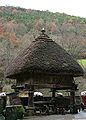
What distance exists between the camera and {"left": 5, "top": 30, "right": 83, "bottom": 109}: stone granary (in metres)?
13.1

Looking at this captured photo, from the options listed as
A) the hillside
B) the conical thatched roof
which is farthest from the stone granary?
the hillside

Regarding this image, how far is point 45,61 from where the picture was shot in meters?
13.5

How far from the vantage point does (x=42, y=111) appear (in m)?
14.4

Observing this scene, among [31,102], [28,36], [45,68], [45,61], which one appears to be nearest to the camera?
[45,68]

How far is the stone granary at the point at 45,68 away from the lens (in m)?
13.1

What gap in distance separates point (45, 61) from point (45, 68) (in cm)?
58

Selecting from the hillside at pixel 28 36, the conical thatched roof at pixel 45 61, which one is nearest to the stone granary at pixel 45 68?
the conical thatched roof at pixel 45 61

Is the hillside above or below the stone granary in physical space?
above

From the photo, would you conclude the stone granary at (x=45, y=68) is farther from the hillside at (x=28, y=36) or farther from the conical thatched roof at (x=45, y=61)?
the hillside at (x=28, y=36)

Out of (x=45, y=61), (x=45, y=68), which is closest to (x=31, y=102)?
(x=45, y=68)

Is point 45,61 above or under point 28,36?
under

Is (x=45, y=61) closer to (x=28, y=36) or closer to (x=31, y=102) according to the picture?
(x=31, y=102)

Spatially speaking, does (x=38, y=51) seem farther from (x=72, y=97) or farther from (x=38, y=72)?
(x=72, y=97)

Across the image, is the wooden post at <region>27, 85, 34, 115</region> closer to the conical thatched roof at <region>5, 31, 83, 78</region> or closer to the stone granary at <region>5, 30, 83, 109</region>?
the stone granary at <region>5, 30, 83, 109</region>
